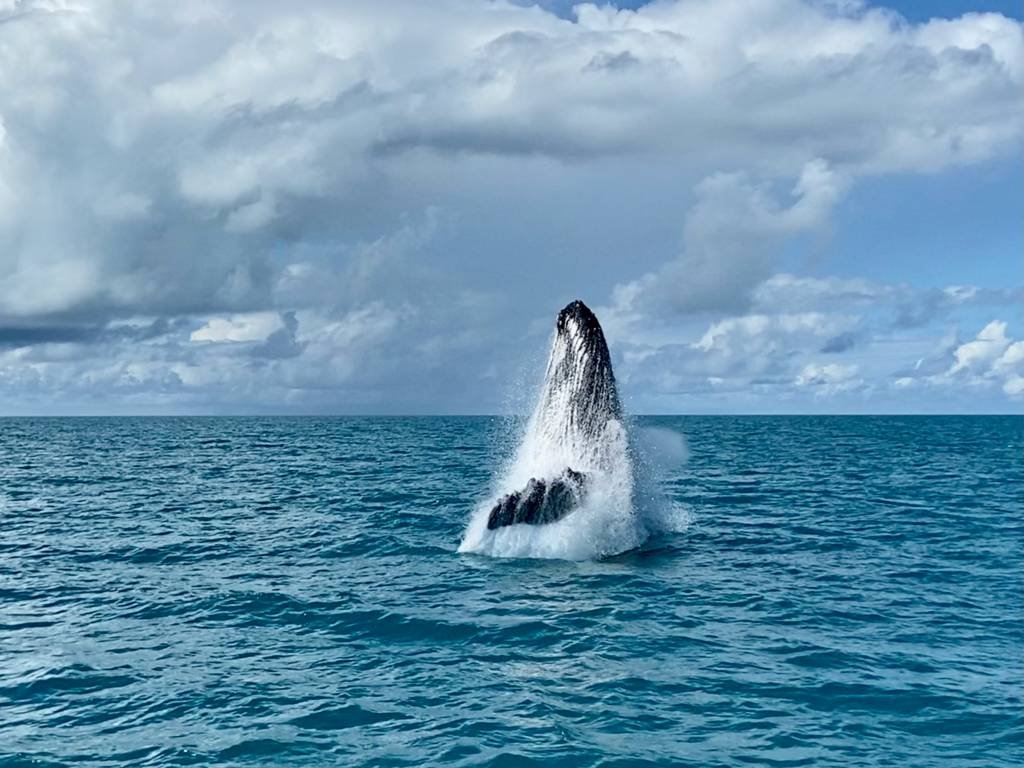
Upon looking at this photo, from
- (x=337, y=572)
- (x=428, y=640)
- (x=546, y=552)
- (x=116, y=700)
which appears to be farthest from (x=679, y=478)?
(x=116, y=700)

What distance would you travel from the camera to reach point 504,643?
18.1 m

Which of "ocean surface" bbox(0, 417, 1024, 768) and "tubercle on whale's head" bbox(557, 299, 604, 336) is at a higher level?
"tubercle on whale's head" bbox(557, 299, 604, 336)

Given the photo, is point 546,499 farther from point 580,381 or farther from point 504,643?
A: point 504,643

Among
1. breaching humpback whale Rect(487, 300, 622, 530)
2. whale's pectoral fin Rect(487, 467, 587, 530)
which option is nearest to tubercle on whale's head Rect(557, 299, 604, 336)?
breaching humpback whale Rect(487, 300, 622, 530)

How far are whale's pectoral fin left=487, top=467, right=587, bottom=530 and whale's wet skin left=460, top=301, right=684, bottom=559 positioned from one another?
30 mm

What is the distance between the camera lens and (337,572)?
25.4 metres

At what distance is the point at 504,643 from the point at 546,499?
28.1ft

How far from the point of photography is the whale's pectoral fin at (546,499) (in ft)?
86.1

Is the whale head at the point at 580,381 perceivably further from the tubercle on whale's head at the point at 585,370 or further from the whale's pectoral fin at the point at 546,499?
the whale's pectoral fin at the point at 546,499

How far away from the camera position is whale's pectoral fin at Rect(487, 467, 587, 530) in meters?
26.2

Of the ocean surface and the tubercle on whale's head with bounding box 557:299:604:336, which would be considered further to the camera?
the tubercle on whale's head with bounding box 557:299:604:336

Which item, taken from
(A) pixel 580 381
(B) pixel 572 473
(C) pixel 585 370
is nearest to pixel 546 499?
(B) pixel 572 473

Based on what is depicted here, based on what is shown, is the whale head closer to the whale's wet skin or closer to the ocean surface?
the whale's wet skin

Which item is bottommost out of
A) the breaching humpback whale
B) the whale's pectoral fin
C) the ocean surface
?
the ocean surface
